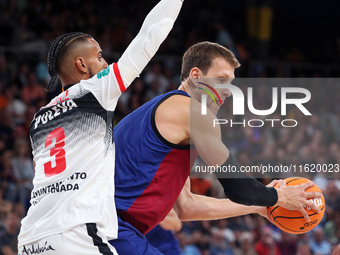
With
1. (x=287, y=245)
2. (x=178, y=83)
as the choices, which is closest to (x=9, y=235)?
(x=287, y=245)

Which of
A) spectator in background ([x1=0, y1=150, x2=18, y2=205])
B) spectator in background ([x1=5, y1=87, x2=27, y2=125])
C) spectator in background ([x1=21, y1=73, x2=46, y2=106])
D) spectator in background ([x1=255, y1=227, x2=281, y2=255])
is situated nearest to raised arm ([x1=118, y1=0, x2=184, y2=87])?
spectator in background ([x1=0, y1=150, x2=18, y2=205])

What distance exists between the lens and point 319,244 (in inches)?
409

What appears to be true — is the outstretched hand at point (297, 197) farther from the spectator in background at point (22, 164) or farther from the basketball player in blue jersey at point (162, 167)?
the spectator in background at point (22, 164)

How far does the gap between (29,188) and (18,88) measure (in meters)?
2.49

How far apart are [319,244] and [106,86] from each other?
8.12m

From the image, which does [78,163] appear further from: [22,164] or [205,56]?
[22,164]

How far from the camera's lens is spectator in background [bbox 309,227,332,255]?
10344 mm

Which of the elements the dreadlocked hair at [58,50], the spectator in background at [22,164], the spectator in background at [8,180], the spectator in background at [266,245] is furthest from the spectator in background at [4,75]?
the dreadlocked hair at [58,50]

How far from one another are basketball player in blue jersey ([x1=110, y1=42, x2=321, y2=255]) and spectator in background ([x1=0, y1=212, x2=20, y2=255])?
4758mm

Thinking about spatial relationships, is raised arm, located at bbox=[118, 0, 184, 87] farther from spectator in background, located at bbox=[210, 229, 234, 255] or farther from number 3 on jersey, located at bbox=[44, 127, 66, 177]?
spectator in background, located at bbox=[210, 229, 234, 255]

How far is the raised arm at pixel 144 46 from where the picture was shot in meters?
3.18

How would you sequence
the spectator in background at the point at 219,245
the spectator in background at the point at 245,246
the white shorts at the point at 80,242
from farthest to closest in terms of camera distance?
the spectator in background at the point at 245,246 → the spectator in background at the point at 219,245 → the white shorts at the point at 80,242

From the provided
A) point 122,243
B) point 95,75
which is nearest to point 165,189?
point 122,243

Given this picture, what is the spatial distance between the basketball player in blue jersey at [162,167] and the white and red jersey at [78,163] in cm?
18
